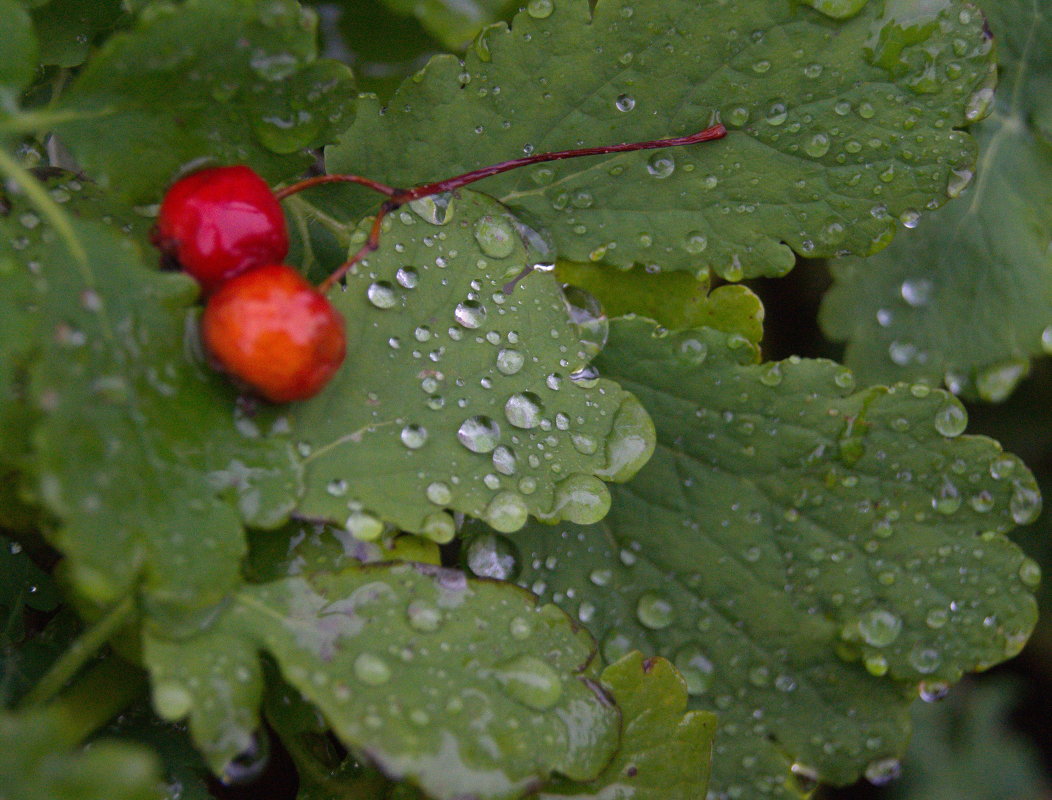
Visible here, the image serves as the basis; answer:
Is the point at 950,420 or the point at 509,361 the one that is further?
the point at 950,420

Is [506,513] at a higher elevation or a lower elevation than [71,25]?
lower

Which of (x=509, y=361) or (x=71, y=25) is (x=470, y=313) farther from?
(x=71, y=25)

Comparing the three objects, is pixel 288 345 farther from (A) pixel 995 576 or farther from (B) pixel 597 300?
(A) pixel 995 576

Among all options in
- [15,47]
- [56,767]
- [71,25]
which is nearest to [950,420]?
[56,767]

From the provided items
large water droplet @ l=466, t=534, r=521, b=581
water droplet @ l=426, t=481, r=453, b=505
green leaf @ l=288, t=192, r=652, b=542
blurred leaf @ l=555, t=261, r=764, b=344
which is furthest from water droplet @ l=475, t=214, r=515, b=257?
large water droplet @ l=466, t=534, r=521, b=581

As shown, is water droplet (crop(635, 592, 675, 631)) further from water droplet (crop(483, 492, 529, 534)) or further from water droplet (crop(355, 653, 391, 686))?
water droplet (crop(355, 653, 391, 686))

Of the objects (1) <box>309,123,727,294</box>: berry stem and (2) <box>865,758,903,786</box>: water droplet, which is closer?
(1) <box>309,123,727,294</box>: berry stem
